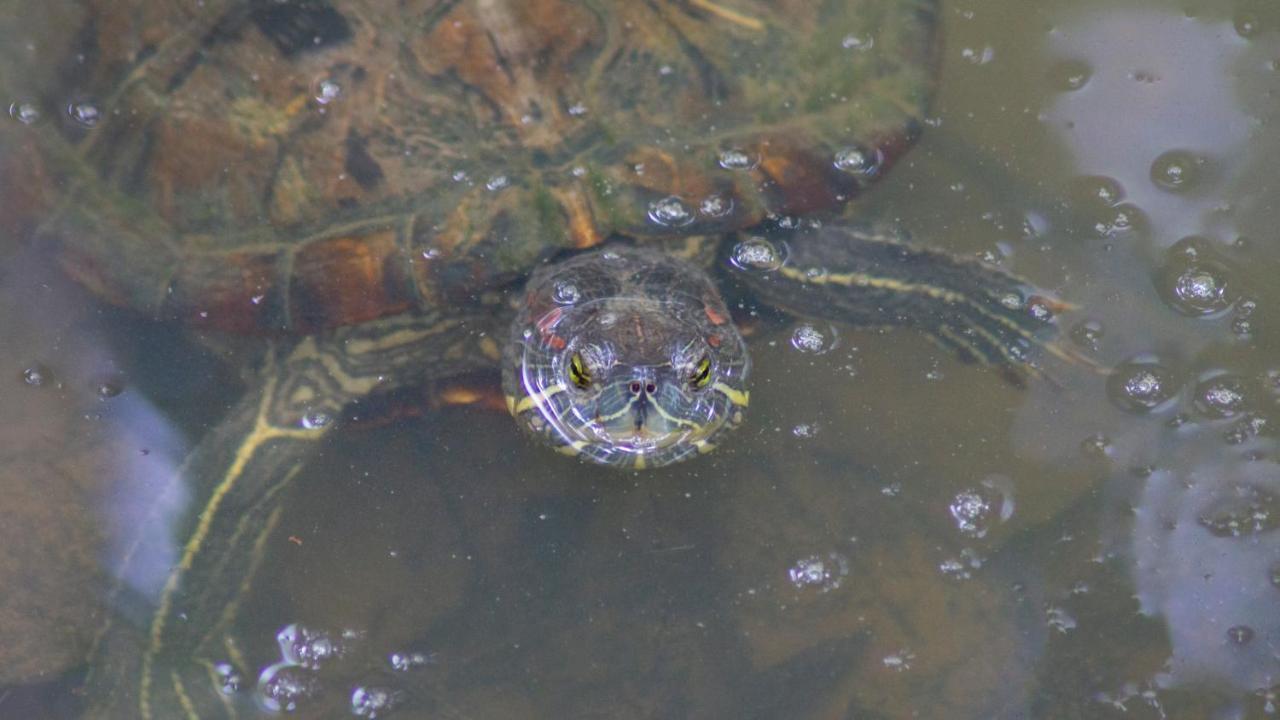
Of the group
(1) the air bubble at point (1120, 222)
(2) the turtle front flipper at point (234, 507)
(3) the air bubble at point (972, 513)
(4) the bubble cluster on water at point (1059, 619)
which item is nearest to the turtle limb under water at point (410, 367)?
(2) the turtle front flipper at point (234, 507)

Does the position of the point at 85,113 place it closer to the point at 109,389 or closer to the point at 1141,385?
the point at 109,389

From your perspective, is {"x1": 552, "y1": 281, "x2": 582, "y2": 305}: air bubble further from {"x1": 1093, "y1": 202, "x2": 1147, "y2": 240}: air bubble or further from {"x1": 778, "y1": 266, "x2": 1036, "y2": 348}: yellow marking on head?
{"x1": 1093, "y1": 202, "x2": 1147, "y2": 240}: air bubble

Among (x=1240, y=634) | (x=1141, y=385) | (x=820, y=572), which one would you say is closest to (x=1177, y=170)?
(x=1141, y=385)

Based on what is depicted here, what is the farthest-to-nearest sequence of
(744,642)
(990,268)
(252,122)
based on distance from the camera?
(990,268), (744,642), (252,122)

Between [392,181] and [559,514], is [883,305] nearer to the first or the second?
[559,514]

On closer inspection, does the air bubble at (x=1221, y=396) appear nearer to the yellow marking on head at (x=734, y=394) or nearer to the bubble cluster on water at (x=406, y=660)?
the yellow marking on head at (x=734, y=394)

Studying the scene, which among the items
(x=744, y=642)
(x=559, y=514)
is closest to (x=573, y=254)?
(x=559, y=514)

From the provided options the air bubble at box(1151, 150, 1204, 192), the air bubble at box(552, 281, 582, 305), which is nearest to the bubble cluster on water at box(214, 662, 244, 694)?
the air bubble at box(552, 281, 582, 305)
